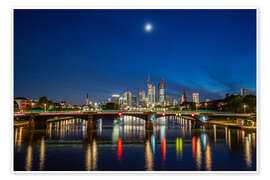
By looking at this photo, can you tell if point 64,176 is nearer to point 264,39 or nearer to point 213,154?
point 264,39

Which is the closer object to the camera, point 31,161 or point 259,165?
point 259,165

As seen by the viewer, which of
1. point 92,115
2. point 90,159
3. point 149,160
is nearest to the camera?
point 149,160

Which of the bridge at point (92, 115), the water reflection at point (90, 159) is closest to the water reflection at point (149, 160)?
the water reflection at point (90, 159)

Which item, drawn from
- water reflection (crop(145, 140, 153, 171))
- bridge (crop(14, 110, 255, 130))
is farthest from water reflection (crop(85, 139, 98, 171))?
bridge (crop(14, 110, 255, 130))

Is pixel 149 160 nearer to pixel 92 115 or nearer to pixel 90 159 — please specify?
pixel 90 159

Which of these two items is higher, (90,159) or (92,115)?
(92,115)

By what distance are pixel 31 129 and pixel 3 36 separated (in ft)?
153

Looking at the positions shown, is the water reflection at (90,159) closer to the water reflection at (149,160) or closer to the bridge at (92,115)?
the water reflection at (149,160)

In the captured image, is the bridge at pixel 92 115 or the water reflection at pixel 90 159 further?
the bridge at pixel 92 115

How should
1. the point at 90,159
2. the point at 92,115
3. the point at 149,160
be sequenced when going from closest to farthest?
the point at 149,160
the point at 90,159
the point at 92,115

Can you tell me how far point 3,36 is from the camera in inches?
677

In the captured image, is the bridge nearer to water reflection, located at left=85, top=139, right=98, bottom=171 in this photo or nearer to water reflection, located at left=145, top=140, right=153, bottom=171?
water reflection, located at left=85, top=139, right=98, bottom=171

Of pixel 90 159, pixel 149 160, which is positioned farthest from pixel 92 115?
pixel 149 160
